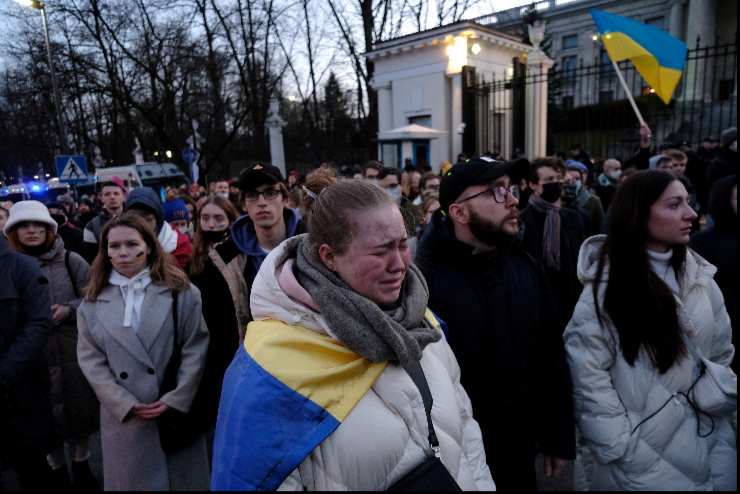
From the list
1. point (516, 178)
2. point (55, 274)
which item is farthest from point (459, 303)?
point (55, 274)

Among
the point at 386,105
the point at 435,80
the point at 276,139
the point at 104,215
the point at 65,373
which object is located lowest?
the point at 65,373

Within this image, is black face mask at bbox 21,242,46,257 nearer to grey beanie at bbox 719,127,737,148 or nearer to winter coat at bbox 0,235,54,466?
winter coat at bbox 0,235,54,466

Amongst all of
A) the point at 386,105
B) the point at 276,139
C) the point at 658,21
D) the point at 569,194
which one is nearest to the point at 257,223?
the point at 569,194

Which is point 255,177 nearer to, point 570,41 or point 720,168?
point 720,168

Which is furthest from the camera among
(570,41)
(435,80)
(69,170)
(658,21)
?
(570,41)

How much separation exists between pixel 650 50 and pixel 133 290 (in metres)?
8.01

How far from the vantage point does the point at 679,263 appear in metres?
2.36

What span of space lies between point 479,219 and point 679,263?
1044 millimetres

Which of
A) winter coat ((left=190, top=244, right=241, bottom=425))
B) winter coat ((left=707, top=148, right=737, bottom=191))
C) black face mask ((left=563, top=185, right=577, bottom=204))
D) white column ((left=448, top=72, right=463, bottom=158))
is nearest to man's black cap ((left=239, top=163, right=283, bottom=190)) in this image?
winter coat ((left=190, top=244, right=241, bottom=425))

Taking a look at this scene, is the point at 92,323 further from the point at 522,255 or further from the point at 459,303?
the point at 522,255

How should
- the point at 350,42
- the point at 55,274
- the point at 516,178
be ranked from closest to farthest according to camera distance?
the point at 516,178 → the point at 55,274 → the point at 350,42

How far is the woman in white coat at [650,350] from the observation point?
2178 millimetres

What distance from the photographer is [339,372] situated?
4.51ft

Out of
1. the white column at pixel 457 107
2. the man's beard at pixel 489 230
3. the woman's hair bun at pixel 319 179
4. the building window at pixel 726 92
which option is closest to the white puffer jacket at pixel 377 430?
the woman's hair bun at pixel 319 179
